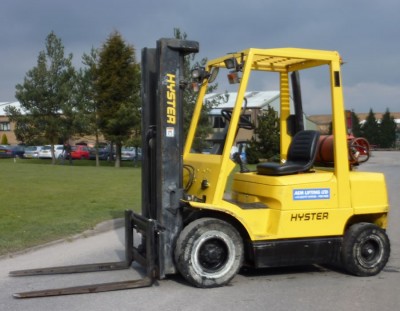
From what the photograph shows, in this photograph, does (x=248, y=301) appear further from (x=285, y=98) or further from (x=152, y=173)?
(x=285, y=98)

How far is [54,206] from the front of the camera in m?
14.6

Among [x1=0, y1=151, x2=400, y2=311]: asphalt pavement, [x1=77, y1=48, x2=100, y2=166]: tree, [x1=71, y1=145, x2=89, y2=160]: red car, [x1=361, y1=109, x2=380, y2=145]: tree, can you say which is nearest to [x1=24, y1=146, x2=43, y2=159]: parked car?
[x1=71, y1=145, x2=89, y2=160]: red car

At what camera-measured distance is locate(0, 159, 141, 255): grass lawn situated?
1044cm

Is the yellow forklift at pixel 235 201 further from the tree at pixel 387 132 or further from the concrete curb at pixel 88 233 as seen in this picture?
the tree at pixel 387 132

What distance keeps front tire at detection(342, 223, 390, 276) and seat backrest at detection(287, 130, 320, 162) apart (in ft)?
3.79

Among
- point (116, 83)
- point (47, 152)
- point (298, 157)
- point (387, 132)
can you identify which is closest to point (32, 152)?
point (47, 152)

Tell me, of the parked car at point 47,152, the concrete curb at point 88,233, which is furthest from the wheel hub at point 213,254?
the parked car at point 47,152

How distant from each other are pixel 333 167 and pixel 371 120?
290 ft

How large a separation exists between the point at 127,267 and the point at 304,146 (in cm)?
303

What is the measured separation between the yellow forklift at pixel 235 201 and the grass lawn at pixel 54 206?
308 cm

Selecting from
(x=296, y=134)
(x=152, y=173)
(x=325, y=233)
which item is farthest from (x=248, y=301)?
(x=296, y=134)

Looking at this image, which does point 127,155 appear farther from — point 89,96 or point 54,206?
point 54,206

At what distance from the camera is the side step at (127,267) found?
6.49m

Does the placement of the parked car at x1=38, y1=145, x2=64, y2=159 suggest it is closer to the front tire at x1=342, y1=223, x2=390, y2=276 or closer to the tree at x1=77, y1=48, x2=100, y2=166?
the tree at x1=77, y1=48, x2=100, y2=166
